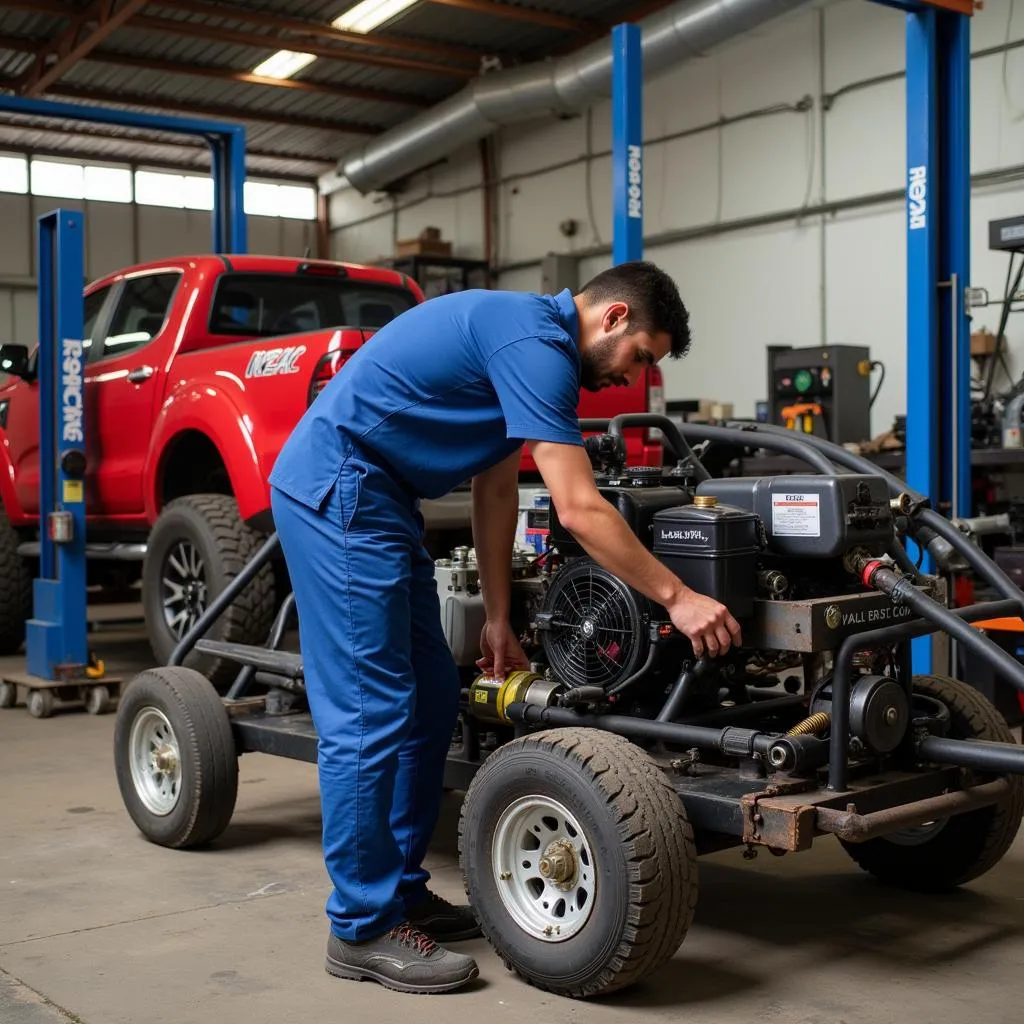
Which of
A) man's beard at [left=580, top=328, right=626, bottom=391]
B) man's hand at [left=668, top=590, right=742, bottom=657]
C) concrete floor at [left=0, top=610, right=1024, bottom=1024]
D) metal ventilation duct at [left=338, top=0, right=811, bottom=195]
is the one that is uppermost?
metal ventilation duct at [left=338, top=0, right=811, bottom=195]

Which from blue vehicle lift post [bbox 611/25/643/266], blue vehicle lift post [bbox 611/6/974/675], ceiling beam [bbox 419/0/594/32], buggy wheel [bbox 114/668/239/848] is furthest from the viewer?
ceiling beam [bbox 419/0/594/32]

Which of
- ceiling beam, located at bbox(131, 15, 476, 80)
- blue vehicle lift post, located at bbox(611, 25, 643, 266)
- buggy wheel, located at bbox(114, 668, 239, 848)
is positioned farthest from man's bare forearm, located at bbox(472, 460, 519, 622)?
ceiling beam, located at bbox(131, 15, 476, 80)

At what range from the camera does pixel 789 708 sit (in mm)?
3547

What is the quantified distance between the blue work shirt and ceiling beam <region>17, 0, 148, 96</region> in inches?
470

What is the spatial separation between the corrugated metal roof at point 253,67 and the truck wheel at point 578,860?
13.0m

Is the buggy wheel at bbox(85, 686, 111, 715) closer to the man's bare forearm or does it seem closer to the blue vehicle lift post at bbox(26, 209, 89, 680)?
the blue vehicle lift post at bbox(26, 209, 89, 680)

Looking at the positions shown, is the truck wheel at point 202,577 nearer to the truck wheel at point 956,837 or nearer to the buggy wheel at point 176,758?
the buggy wheel at point 176,758

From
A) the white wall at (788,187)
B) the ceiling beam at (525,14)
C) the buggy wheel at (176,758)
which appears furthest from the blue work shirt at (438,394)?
the ceiling beam at (525,14)

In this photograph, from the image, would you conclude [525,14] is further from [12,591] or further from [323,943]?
[323,943]

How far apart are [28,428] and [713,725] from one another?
17.7ft

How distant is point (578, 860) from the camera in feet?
9.52

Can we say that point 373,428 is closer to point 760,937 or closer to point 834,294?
point 760,937

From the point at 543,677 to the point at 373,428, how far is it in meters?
0.77

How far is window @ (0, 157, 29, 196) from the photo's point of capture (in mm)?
18891
